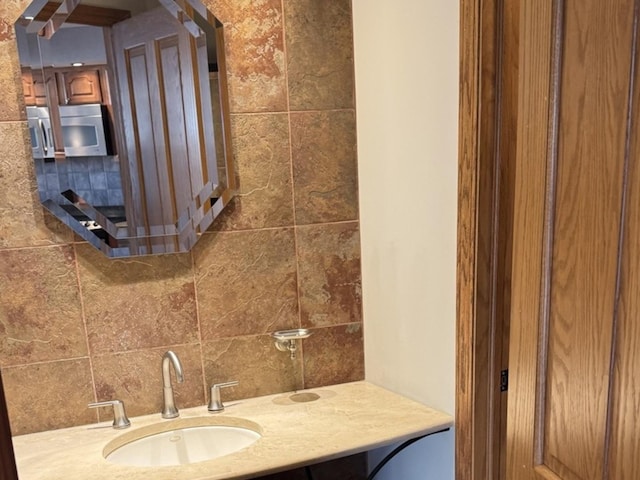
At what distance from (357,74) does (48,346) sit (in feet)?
4.20

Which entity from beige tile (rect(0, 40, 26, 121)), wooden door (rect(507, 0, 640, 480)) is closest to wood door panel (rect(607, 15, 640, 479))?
wooden door (rect(507, 0, 640, 480))

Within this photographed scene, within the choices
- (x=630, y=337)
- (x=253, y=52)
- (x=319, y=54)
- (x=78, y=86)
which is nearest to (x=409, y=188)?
(x=319, y=54)

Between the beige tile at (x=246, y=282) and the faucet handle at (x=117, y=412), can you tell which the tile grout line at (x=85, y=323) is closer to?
the faucet handle at (x=117, y=412)

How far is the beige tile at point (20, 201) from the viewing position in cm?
149

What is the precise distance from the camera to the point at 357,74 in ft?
5.71

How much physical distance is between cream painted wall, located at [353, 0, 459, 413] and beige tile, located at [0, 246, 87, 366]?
0.94 meters

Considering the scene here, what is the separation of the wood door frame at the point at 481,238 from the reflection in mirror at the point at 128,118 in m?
0.73

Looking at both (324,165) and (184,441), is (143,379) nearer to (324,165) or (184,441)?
(184,441)

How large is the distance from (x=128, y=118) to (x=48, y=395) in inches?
34.2

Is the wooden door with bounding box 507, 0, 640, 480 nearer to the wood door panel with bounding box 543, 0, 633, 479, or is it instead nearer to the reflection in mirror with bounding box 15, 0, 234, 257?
the wood door panel with bounding box 543, 0, 633, 479

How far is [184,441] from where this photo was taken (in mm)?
1628

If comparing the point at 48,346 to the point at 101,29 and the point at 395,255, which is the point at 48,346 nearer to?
the point at 101,29

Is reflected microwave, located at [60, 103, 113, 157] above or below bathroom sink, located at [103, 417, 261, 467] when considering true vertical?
above

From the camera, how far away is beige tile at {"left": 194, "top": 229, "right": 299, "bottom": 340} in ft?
5.57
